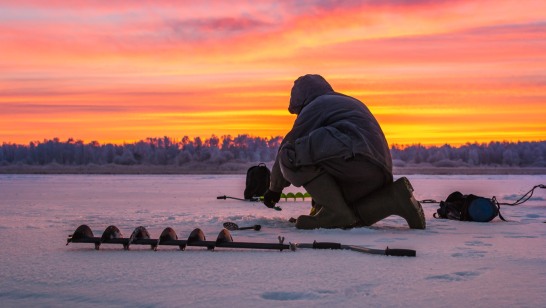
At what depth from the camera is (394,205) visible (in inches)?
269

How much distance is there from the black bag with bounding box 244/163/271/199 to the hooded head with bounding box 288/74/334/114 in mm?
3313

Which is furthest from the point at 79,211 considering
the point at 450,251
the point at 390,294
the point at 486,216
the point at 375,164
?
the point at 390,294

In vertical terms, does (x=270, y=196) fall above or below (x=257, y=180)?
below

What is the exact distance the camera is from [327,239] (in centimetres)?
583

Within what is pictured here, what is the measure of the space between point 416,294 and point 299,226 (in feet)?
11.4

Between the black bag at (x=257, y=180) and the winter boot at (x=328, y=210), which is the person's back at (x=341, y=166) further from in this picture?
the black bag at (x=257, y=180)

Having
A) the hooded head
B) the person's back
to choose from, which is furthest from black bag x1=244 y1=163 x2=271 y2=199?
the person's back

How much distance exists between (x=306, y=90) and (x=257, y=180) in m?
4.08

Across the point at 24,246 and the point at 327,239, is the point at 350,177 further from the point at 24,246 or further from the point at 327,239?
the point at 24,246

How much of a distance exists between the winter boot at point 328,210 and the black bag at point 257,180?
4019 millimetres

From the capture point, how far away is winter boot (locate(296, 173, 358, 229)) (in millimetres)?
6723

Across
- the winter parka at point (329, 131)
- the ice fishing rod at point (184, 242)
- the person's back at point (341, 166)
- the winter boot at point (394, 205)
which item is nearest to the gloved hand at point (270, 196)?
the winter parka at point (329, 131)

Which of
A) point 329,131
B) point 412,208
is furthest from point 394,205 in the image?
point 329,131

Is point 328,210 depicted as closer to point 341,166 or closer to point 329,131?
point 341,166
